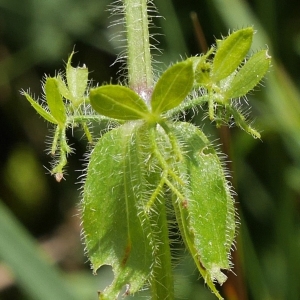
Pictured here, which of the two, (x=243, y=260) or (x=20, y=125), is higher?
(x=20, y=125)

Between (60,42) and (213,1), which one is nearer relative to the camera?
(213,1)

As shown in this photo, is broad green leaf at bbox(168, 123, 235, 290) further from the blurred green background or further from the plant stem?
the blurred green background

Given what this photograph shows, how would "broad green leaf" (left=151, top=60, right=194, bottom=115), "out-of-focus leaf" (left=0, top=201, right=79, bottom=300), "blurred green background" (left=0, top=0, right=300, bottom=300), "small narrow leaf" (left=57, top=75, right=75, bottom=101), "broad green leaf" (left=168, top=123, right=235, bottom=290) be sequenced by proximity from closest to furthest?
"broad green leaf" (left=151, top=60, right=194, bottom=115), "broad green leaf" (left=168, top=123, right=235, bottom=290), "small narrow leaf" (left=57, top=75, right=75, bottom=101), "out-of-focus leaf" (left=0, top=201, right=79, bottom=300), "blurred green background" (left=0, top=0, right=300, bottom=300)

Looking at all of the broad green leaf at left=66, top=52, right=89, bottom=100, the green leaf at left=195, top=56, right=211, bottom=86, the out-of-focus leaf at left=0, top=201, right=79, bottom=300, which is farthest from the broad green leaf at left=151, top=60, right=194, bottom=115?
the out-of-focus leaf at left=0, top=201, right=79, bottom=300

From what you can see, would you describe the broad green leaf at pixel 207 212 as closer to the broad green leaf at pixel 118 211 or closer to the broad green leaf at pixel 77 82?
the broad green leaf at pixel 118 211

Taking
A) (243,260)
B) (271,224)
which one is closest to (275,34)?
(271,224)

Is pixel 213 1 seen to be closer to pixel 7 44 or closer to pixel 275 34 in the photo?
pixel 275 34

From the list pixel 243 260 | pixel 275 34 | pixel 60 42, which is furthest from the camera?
pixel 60 42

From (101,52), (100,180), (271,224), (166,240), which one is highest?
(101,52)
